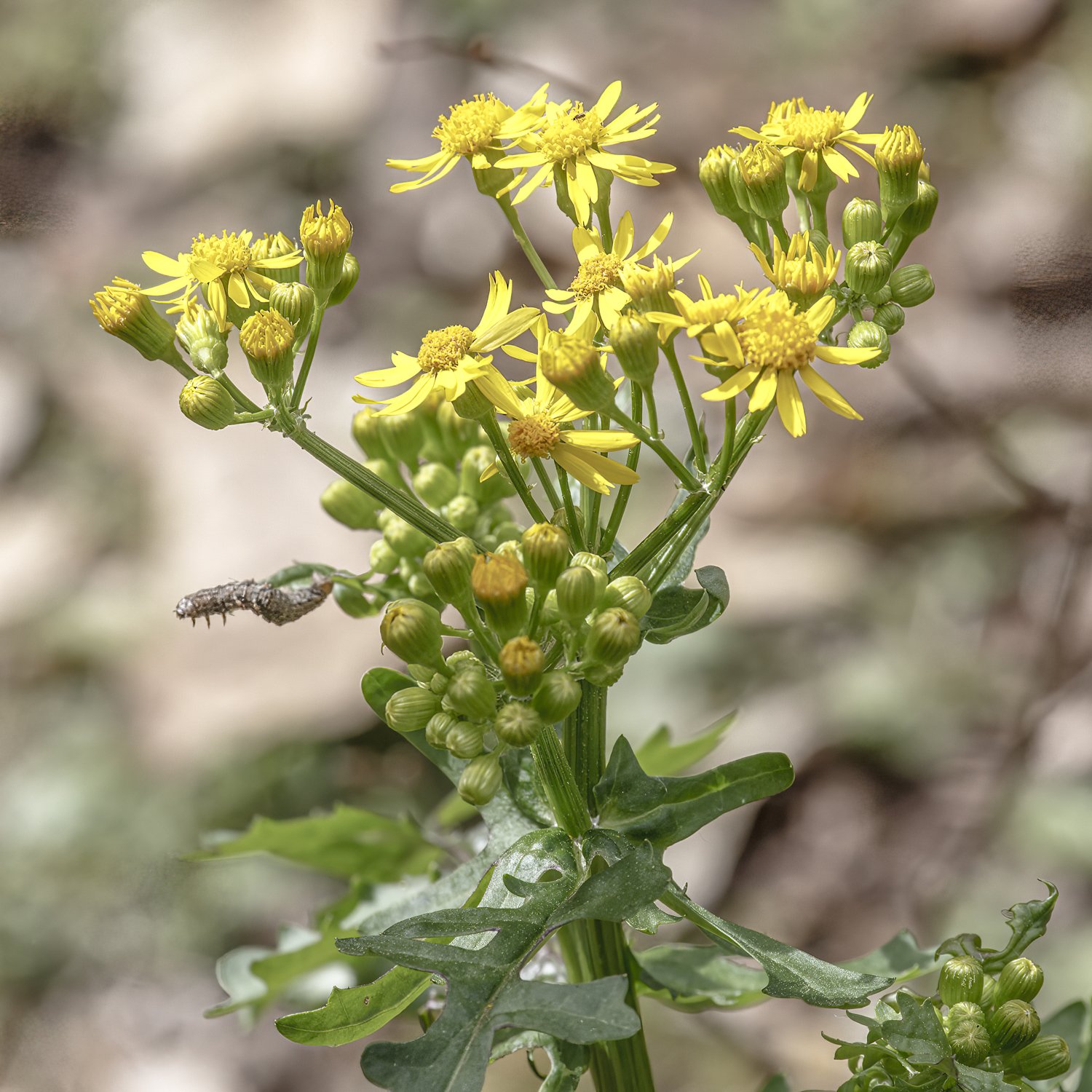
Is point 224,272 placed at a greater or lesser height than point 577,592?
greater

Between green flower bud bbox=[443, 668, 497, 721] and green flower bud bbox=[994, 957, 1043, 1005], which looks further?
green flower bud bbox=[994, 957, 1043, 1005]

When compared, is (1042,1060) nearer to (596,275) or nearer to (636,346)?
(636,346)

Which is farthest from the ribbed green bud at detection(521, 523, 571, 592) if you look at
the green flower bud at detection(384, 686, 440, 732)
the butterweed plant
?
the green flower bud at detection(384, 686, 440, 732)

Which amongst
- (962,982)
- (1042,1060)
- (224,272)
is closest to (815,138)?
(224,272)

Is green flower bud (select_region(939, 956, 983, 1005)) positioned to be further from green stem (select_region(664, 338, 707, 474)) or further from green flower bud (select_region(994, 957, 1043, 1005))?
green stem (select_region(664, 338, 707, 474))

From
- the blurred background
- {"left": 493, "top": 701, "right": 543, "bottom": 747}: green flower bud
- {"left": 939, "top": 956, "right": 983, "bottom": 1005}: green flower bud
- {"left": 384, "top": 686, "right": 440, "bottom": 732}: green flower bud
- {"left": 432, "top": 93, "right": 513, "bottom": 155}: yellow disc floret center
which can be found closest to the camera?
{"left": 493, "top": 701, "right": 543, "bottom": 747}: green flower bud
